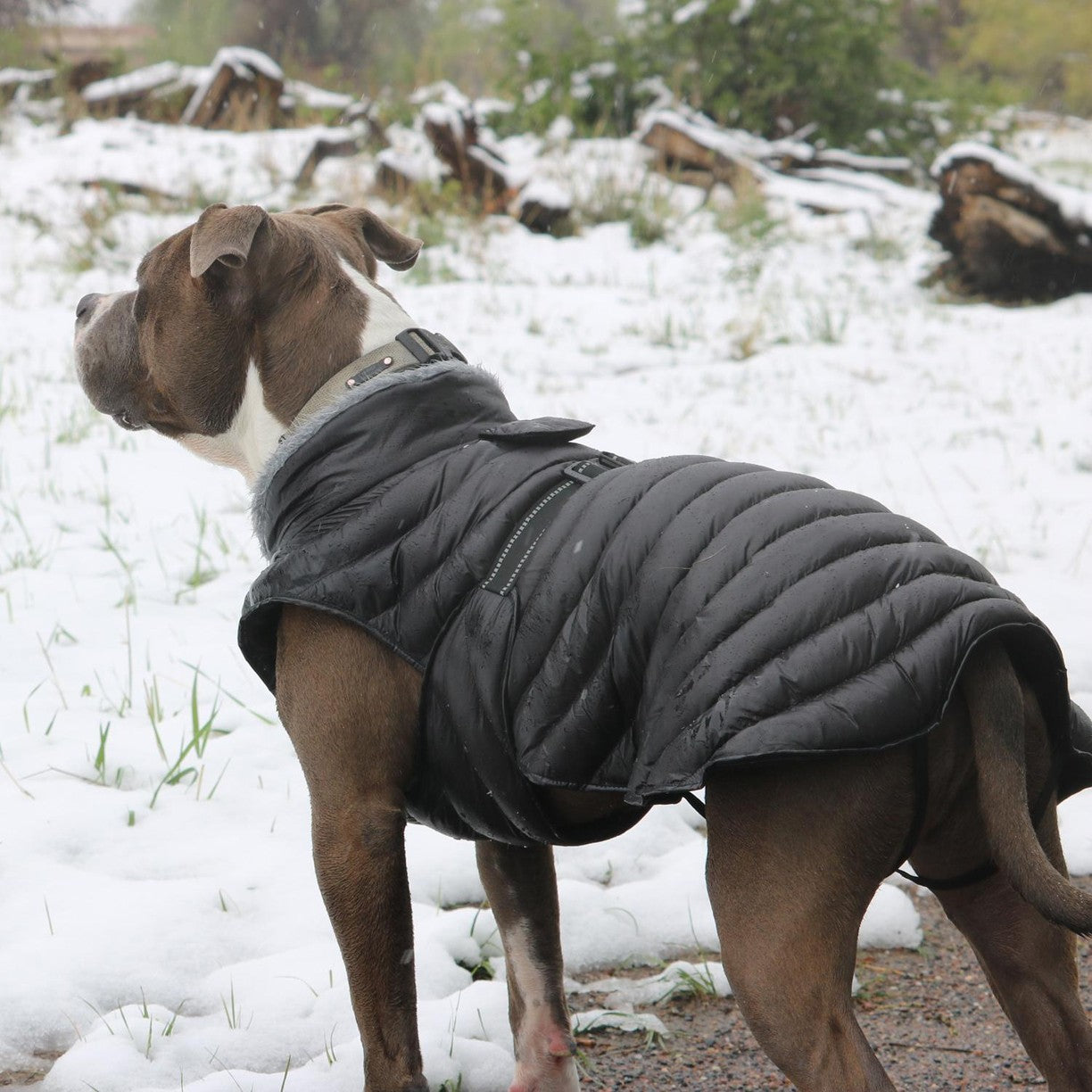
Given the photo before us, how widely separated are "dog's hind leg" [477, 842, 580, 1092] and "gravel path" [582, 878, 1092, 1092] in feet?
0.75

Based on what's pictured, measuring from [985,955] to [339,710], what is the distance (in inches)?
46.3

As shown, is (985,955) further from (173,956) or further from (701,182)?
(701,182)

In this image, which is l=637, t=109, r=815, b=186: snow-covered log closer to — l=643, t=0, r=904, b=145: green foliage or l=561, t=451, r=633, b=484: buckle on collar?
l=643, t=0, r=904, b=145: green foliage

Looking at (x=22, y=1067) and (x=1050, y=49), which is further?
(x=1050, y=49)

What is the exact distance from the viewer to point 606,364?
8008 mm

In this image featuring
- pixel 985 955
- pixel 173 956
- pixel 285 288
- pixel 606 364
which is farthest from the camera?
pixel 606 364

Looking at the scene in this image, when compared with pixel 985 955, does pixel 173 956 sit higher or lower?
lower

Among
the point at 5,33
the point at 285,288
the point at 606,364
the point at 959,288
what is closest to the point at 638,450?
the point at 606,364

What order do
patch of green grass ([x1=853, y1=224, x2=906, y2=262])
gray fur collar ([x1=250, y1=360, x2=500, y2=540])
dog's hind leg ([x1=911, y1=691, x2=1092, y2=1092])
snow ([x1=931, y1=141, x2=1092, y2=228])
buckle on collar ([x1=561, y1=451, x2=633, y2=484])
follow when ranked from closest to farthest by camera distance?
dog's hind leg ([x1=911, y1=691, x2=1092, y2=1092]) < buckle on collar ([x1=561, y1=451, x2=633, y2=484]) < gray fur collar ([x1=250, y1=360, x2=500, y2=540]) < snow ([x1=931, y1=141, x2=1092, y2=228]) < patch of green grass ([x1=853, y1=224, x2=906, y2=262])

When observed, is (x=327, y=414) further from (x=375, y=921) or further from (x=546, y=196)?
(x=546, y=196)

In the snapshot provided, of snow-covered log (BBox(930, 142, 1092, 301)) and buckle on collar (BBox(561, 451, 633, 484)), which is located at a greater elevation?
buckle on collar (BBox(561, 451, 633, 484))

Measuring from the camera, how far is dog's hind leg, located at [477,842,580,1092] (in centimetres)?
268

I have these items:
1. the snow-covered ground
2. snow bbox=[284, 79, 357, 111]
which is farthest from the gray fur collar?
snow bbox=[284, 79, 357, 111]

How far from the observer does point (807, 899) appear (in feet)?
6.31
